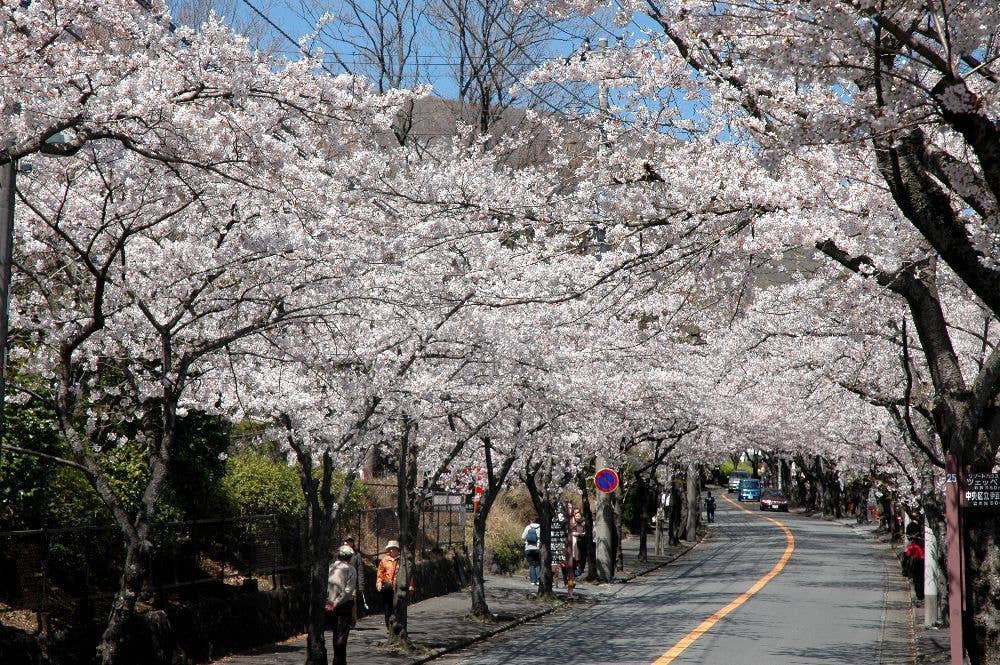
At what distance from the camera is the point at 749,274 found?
9.49 metres

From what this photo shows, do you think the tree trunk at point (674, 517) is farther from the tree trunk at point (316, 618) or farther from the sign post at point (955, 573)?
the sign post at point (955, 573)

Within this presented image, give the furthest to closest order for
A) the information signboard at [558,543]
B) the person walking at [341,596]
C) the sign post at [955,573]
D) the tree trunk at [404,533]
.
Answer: the information signboard at [558,543], the tree trunk at [404,533], the person walking at [341,596], the sign post at [955,573]

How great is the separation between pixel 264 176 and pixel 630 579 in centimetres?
2555

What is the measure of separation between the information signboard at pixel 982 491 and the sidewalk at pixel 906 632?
850cm

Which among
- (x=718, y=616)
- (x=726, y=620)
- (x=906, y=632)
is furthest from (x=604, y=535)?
(x=906, y=632)

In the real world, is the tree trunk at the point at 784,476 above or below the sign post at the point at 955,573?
below

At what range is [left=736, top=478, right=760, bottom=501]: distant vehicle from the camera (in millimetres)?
97062

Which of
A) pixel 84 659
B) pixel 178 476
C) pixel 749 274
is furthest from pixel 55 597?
pixel 749 274

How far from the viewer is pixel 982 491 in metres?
9.40

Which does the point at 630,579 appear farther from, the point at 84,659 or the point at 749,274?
the point at 749,274

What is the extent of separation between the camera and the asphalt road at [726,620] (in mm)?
17250

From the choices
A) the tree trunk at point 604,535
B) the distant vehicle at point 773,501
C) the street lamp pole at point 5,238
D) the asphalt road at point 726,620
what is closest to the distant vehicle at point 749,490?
the distant vehicle at point 773,501

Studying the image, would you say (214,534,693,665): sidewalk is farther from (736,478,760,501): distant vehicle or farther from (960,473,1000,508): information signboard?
(736,478,760,501): distant vehicle

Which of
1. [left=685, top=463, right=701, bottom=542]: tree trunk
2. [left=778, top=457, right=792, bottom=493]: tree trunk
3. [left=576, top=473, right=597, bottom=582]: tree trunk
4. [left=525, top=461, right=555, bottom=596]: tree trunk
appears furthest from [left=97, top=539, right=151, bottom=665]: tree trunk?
[left=778, top=457, right=792, bottom=493]: tree trunk
